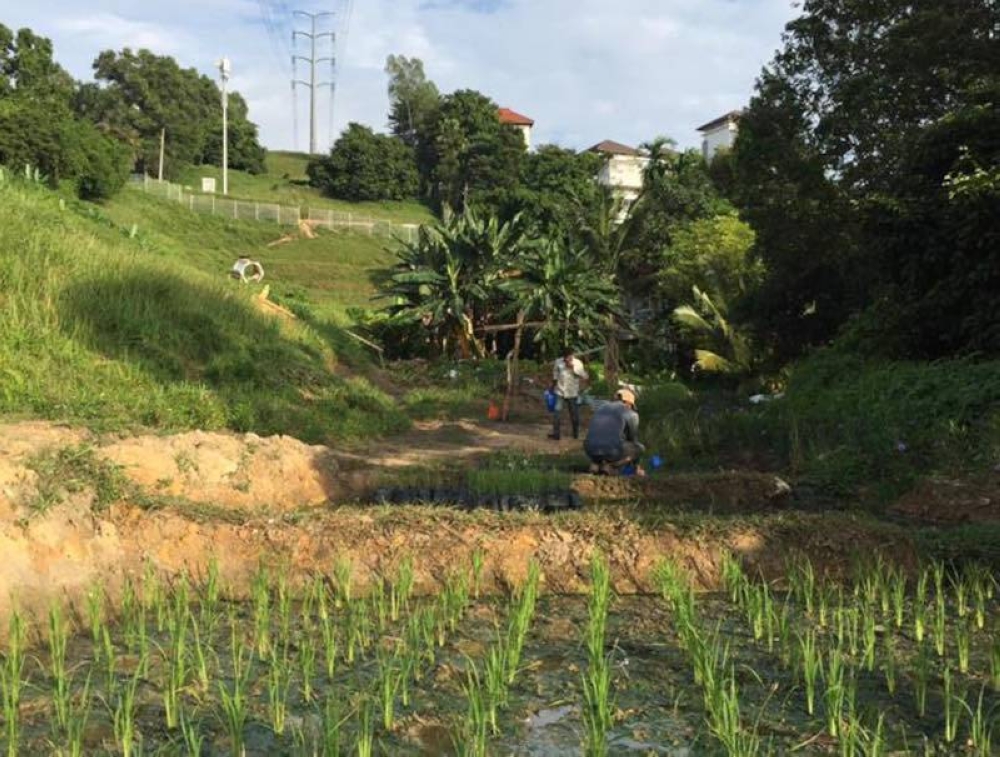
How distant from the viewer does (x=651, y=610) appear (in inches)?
212

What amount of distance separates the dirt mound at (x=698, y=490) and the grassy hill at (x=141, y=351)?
190 inches

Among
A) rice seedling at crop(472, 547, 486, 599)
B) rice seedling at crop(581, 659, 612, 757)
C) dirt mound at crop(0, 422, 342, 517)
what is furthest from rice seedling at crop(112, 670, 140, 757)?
dirt mound at crop(0, 422, 342, 517)

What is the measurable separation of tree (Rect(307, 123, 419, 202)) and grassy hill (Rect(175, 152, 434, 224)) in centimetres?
85

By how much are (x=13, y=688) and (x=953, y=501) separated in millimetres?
8021

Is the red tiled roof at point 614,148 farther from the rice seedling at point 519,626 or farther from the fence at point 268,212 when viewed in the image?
the rice seedling at point 519,626

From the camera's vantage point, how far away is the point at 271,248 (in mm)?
45688

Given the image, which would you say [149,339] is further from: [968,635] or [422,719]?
[968,635]

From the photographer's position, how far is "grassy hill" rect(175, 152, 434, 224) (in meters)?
57.4

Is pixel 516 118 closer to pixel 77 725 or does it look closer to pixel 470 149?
pixel 470 149

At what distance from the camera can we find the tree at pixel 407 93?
73.0 meters

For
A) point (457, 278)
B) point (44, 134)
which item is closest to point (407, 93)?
point (44, 134)

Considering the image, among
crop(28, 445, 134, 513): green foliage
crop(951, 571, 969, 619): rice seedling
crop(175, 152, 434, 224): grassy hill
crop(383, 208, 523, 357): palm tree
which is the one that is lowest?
crop(951, 571, 969, 619): rice seedling

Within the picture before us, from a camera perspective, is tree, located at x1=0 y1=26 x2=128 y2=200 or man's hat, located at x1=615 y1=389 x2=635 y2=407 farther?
tree, located at x1=0 y1=26 x2=128 y2=200

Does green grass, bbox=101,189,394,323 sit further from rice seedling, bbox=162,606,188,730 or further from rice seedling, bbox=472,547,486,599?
rice seedling, bbox=162,606,188,730
